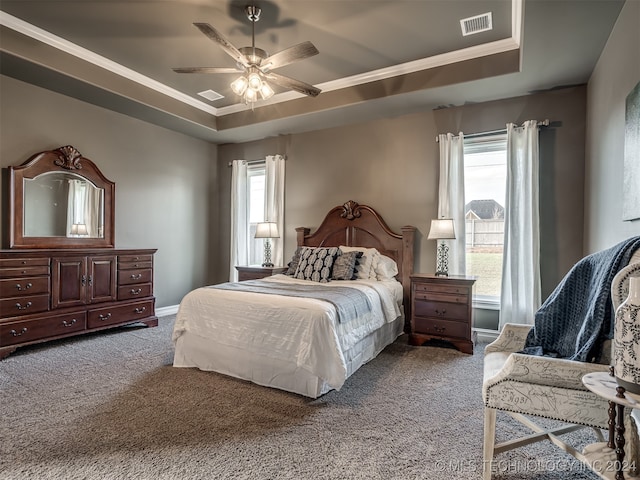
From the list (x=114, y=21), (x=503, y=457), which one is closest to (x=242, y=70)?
(x=114, y=21)

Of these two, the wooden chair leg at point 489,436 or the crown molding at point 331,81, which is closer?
the wooden chair leg at point 489,436

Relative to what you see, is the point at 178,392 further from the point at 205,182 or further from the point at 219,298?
the point at 205,182

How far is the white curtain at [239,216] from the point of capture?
19.0 ft

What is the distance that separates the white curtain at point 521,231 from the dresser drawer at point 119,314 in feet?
14.3

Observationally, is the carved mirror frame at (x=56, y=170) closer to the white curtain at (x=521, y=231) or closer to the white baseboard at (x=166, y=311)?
the white baseboard at (x=166, y=311)

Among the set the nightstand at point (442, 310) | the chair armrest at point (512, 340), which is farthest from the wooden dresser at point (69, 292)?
the chair armrest at point (512, 340)

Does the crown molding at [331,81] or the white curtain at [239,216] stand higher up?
the crown molding at [331,81]

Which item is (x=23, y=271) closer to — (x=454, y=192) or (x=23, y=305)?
(x=23, y=305)

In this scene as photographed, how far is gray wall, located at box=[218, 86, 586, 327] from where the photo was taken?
375cm

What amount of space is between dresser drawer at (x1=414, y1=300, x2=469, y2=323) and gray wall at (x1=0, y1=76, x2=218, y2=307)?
3769mm

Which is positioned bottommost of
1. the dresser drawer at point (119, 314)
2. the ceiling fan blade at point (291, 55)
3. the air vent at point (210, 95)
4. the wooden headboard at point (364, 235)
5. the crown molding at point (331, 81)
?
the dresser drawer at point (119, 314)

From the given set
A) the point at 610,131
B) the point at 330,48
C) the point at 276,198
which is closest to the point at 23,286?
the point at 276,198

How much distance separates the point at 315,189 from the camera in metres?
5.21

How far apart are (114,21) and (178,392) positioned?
10.8 ft
